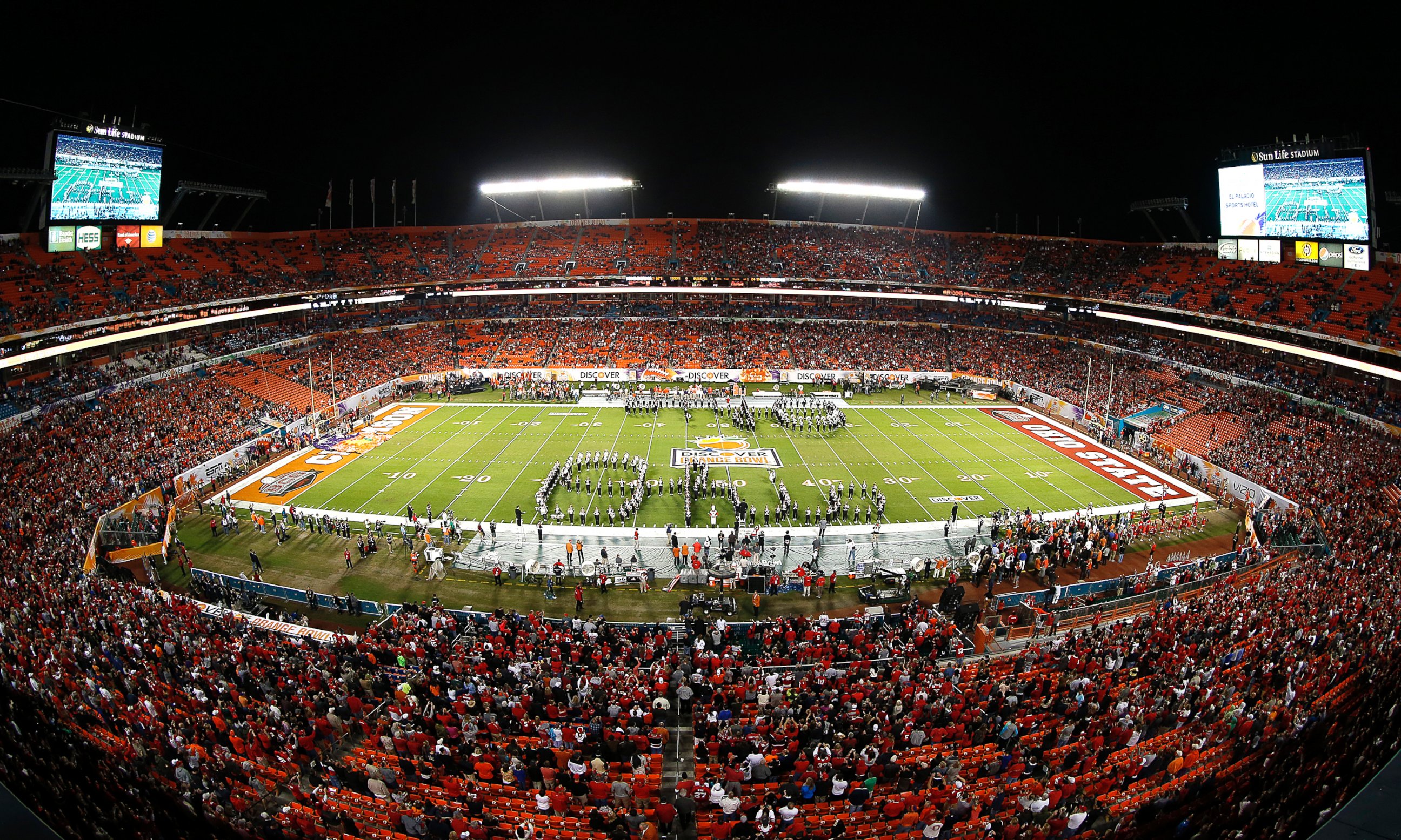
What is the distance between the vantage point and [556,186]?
57.8 metres

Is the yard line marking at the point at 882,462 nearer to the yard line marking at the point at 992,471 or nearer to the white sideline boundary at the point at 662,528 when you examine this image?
the white sideline boundary at the point at 662,528

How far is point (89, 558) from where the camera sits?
19922 millimetres

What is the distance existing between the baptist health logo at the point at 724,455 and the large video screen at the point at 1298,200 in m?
30.2

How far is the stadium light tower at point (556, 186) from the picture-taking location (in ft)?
187

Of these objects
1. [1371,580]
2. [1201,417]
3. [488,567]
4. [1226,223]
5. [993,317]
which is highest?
[1226,223]

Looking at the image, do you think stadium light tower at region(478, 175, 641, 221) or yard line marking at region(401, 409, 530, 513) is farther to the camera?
stadium light tower at region(478, 175, 641, 221)

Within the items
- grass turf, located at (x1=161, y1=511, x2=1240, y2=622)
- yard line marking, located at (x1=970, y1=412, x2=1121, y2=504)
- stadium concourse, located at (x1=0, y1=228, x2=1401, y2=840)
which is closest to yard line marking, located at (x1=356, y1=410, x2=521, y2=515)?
grass turf, located at (x1=161, y1=511, x2=1240, y2=622)

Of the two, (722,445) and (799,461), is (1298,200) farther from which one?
(722,445)

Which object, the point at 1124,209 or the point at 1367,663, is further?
the point at 1124,209

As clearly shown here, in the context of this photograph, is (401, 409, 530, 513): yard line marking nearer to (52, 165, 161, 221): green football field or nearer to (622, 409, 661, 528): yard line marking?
(622, 409, 661, 528): yard line marking

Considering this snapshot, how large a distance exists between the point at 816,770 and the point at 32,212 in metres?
55.1

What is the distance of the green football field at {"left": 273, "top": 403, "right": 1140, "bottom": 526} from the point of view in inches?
1042

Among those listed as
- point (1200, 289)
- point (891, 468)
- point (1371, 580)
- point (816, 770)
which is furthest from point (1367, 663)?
point (1200, 289)

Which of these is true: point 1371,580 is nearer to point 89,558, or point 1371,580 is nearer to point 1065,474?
point 1065,474
